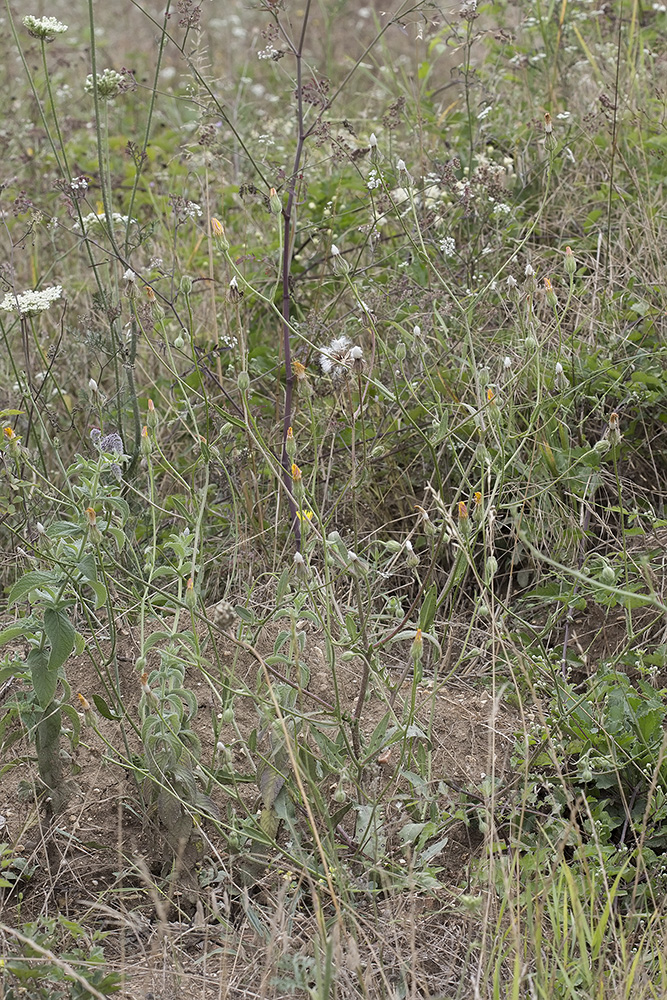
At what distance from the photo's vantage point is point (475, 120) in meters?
3.42

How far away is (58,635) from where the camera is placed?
5.45 feet

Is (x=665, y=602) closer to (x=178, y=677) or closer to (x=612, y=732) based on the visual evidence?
(x=612, y=732)

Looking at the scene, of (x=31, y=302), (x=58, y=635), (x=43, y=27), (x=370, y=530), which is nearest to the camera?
(x=58, y=635)

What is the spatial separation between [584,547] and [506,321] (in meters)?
0.79

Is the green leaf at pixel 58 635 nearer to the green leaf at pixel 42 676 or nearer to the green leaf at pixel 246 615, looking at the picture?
the green leaf at pixel 42 676

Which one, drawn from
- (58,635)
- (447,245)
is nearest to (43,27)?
(447,245)

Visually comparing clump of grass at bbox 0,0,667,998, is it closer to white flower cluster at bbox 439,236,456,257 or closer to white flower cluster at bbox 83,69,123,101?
white flower cluster at bbox 439,236,456,257

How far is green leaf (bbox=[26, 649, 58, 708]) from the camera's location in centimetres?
166

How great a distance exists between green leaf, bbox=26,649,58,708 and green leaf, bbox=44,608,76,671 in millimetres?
19

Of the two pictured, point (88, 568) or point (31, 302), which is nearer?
point (88, 568)

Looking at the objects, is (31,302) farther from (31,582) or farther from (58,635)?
(58,635)

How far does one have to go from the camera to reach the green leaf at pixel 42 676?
5.46ft

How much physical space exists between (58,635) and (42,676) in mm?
77

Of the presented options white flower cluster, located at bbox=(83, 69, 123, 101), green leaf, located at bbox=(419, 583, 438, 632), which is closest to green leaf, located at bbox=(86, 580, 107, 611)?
green leaf, located at bbox=(419, 583, 438, 632)
